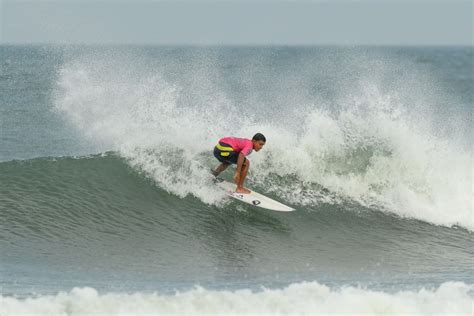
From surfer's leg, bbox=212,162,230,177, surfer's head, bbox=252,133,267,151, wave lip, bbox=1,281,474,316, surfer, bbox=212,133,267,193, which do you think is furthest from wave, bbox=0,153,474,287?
surfer's head, bbox=252,133,267,151

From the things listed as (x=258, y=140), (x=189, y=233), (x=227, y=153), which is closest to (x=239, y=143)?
(x=227, y=153)

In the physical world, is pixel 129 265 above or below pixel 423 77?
below

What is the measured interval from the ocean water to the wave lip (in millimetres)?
21

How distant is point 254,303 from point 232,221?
4.18 m

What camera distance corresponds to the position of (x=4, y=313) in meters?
6.62

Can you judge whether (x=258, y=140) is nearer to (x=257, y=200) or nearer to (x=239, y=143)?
(x=239, y=143)

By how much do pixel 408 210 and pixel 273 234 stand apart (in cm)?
341

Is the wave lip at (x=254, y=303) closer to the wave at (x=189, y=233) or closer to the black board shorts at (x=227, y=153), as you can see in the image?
the wave at (x=189, y=233)

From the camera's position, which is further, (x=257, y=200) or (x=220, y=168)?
(x=220, y=168)

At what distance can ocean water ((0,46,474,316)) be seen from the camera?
742 centimetres

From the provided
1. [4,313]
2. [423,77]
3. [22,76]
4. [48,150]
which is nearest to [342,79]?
[423,77]

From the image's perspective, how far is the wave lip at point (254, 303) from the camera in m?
6.82

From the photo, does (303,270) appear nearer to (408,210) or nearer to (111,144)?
(408,210)

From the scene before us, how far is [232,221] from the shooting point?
1129 cm
